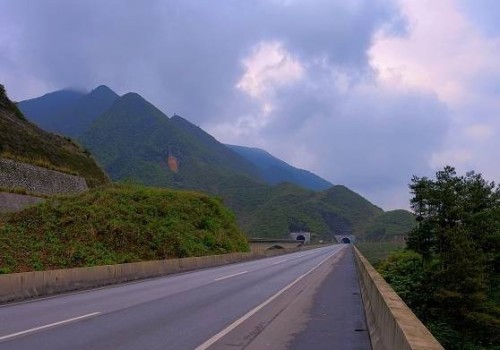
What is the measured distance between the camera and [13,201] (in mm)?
32281

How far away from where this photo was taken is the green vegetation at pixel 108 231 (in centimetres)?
2419

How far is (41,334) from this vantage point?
9305mm

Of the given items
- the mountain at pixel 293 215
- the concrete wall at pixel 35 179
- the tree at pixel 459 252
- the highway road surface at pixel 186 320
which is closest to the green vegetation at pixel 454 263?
the tree at pixel 459 252

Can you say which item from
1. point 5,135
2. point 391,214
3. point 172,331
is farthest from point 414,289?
point 391,214

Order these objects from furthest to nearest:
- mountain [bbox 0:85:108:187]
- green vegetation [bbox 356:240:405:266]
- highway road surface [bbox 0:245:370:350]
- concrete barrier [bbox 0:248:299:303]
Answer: green vegetation [bbox 356:240:405:266] < mountain [bbox 0:85:108:187] < concrete barrier [bbox 0:248:299:303] < highway road surface [bbox 0:245:370:350]

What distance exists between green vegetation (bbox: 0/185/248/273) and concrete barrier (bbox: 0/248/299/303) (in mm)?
2216

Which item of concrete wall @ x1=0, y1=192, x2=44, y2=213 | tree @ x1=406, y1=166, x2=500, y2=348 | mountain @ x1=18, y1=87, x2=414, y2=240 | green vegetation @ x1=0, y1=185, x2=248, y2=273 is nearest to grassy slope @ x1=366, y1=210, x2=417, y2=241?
mountain @ x1=18, y1=87, x2=414, y2=240

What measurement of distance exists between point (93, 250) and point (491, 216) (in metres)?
34.4

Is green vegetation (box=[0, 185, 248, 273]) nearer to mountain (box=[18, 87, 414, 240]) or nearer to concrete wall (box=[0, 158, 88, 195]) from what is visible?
concrete wall (box=[0, 158, 88, 195])

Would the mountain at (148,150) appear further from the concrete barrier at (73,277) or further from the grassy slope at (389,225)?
the concrete barrier at (73,277)

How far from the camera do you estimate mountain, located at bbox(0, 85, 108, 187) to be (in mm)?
42219

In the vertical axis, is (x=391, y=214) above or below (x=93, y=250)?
above

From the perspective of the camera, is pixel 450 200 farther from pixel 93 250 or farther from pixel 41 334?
pixel 41 334

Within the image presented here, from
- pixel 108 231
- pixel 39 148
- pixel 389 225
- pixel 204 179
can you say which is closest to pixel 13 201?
pixel 108 231
